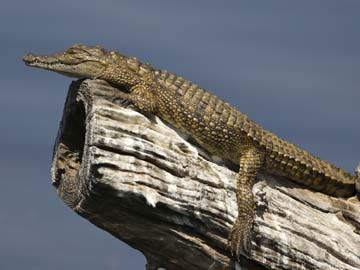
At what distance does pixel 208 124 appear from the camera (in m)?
11.5

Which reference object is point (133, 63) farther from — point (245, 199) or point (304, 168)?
point (304, 168)

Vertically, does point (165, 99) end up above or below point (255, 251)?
above

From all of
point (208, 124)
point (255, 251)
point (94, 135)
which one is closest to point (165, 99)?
point (208, 124)

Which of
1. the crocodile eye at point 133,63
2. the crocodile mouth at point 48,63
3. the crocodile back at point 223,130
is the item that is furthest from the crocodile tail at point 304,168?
the crocodile mouth at point 48,63

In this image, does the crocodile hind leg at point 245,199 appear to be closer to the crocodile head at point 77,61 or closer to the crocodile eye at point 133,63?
the crocodile eye at point 133,63

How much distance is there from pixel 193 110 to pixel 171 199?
60.5 inches

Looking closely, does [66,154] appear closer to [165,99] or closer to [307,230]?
[165,99]

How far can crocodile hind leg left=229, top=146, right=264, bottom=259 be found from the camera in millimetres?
10922

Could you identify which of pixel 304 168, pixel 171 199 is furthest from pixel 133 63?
pixel 304 168

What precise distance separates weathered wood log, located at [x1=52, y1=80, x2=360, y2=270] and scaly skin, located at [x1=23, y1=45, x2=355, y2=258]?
0.17m

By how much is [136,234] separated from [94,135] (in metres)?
1.49

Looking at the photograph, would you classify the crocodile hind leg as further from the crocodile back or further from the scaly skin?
the crocodile back

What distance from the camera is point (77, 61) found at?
11.6 metres

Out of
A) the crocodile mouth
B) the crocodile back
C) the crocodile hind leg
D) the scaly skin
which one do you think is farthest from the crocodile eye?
the crocodile hind leg
